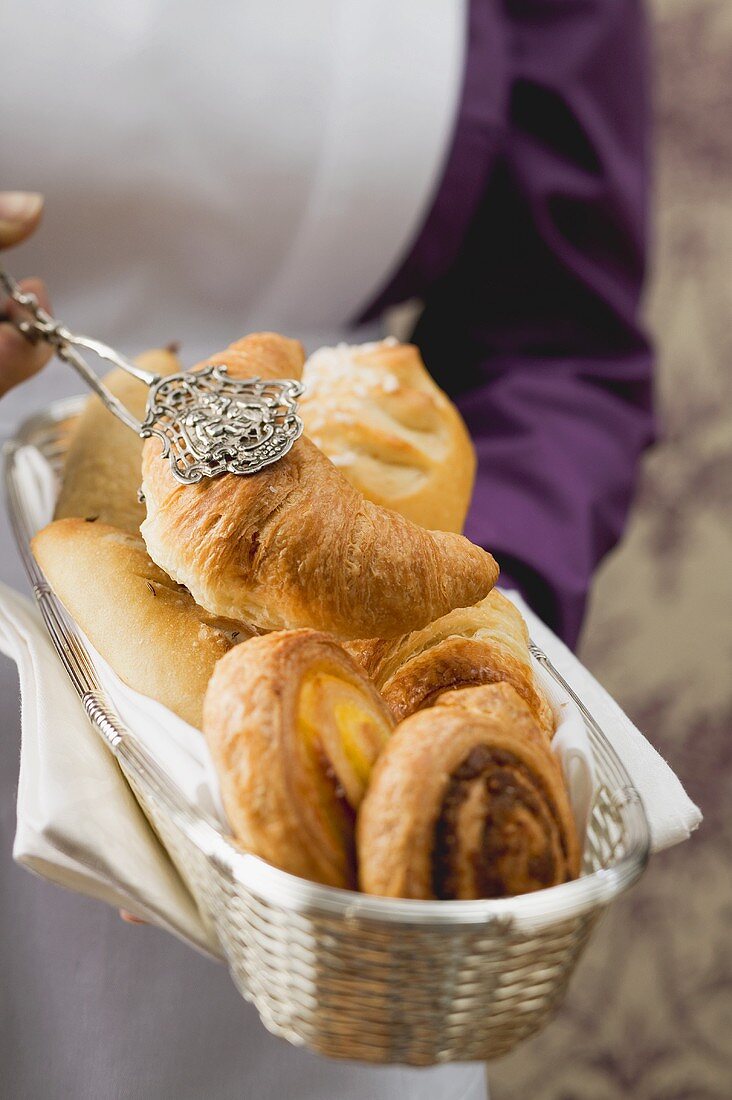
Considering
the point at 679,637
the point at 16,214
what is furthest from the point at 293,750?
the point at 679,637

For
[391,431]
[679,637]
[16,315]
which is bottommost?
[679,637]

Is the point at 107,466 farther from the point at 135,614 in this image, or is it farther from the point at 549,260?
the point at 549,260

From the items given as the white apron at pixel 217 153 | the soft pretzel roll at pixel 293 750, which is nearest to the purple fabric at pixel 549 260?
the white apron at pixel 217 153

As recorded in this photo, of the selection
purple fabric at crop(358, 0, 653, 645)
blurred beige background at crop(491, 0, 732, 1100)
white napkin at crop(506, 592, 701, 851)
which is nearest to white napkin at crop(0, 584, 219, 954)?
white napkin at crop(506, 592, 701, 851)

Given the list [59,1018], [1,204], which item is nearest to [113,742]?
[59,1018]

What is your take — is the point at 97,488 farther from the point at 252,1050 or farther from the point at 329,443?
the point at 252,1050

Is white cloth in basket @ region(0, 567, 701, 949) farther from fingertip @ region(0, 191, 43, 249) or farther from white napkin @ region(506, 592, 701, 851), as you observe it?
fingertip @ region(0, 191, 43, 249)
